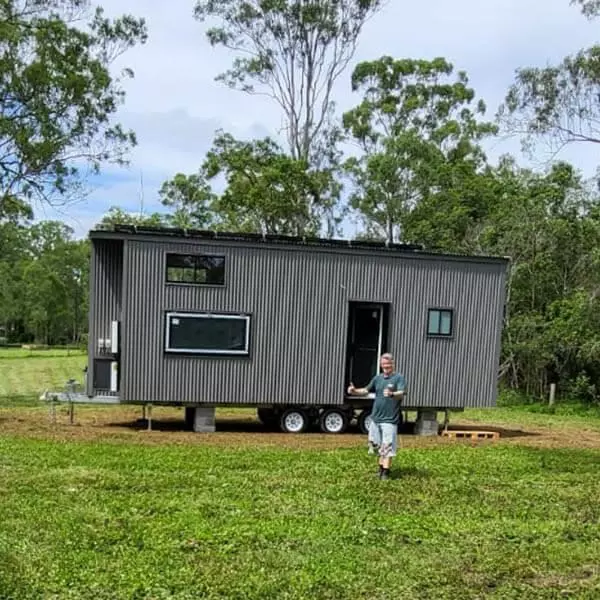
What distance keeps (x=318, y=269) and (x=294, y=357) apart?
161 centimetres

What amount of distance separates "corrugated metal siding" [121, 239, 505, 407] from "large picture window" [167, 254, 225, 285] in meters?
0.12

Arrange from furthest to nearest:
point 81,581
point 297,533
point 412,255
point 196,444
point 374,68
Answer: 1. point 374,68
2. point 412,255
3. point 196,444
4. point 297,533
5. point 81,581

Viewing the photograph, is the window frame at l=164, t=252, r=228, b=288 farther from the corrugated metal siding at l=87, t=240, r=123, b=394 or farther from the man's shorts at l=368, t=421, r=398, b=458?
the man's shorts at l=368, t=421, r=398, b=458

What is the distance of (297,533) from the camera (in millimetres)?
6570

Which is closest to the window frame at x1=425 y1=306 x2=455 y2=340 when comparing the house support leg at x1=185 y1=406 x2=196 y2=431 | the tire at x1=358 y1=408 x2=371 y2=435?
the tire at x1=358 y1=408 x2=371 y2=435

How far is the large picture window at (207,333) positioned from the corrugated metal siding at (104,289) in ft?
4.41

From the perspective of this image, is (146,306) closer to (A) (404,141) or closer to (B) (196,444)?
(B) (196,444)

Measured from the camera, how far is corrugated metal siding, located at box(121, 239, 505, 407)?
12.5 metres

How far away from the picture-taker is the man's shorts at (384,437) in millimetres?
8898

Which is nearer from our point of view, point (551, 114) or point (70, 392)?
point (70, 392)

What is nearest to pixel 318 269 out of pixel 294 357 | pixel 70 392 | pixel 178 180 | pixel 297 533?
pixel 294 357

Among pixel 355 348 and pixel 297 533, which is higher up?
pixel 355 348

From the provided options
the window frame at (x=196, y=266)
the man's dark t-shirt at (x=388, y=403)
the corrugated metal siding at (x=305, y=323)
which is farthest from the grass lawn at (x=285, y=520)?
the window frame at (x=196, y=266)

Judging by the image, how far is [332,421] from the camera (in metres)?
13.7
